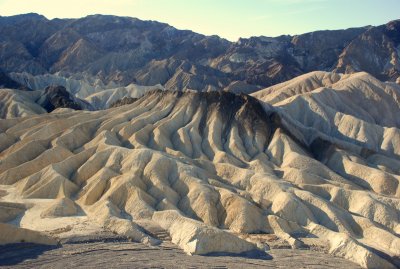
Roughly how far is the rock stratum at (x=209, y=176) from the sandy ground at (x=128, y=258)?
161 cm

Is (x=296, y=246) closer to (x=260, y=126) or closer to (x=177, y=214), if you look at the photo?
(x=177, y=214)

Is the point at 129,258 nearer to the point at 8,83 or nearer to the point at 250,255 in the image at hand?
the point at 250,255

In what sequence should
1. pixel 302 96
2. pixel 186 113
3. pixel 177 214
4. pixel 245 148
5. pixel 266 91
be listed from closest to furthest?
pixel 177 214, pixel 245 148, pixel 186 113, pixel 302 96, pixel 266 91

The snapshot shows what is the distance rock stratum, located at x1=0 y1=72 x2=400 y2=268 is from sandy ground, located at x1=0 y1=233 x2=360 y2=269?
5.27ft

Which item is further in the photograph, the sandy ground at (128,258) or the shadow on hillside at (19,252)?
the sandy ground at (128,258)

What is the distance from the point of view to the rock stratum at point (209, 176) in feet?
161

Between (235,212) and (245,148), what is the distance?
28.9 m

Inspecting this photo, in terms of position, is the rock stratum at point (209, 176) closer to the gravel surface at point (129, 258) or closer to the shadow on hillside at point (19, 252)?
the gravel surface at point (129, 258)

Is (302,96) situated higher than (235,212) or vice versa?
(302,96)

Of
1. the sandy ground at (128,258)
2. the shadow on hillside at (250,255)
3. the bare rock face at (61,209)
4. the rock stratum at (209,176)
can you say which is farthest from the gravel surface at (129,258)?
the bare rock face at (61,209)

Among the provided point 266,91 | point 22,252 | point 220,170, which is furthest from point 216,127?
point 266,91

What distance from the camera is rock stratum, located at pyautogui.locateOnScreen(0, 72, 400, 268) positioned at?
49.1 metres

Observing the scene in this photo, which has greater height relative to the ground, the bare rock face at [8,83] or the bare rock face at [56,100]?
the bare rock face at [8,83]

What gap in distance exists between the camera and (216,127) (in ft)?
278
